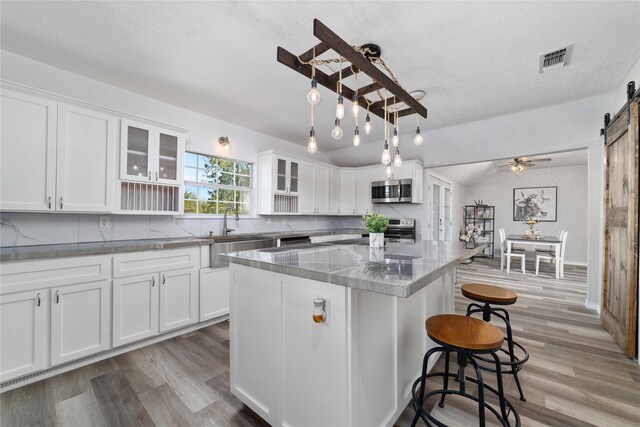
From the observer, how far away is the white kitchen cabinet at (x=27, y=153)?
6.61 feet

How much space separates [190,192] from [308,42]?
8.05ft

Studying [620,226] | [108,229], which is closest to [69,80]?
[108,229]

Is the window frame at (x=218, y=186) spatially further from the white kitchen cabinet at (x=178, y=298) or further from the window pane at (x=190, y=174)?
the white kitchen cabinet at (x=178, y=298)

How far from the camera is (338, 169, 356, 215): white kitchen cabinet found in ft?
18.0

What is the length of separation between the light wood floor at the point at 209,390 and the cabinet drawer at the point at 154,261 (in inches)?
28.3

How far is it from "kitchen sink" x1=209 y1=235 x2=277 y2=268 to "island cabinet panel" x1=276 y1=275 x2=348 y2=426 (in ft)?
5.08

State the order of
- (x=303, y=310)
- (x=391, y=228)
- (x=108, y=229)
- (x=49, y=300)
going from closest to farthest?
1. (x=303, y=310)
2. (x=49, y=300)
3. (x=108, y=229)
4. (x=391, y=228)

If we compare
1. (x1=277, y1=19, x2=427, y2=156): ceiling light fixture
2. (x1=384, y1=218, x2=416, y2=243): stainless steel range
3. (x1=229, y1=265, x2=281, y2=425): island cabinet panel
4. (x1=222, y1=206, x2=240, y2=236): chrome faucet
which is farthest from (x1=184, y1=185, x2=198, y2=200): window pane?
(x1=384, y1=218, x2=416, y2=243): stainless steel range

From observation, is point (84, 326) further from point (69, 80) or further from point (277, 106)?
point (277, 106)

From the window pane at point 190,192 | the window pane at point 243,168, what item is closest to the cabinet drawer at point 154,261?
the window pane at point 190,192

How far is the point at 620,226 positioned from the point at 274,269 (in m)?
Answer: 3.31

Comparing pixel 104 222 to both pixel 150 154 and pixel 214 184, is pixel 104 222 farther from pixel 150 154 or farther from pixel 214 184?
pixel 214 184

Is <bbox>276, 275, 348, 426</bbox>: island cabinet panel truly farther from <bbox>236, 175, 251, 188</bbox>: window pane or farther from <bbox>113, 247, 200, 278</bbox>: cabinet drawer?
<bbox>236, 175, 251, 188</bbox>: window pane

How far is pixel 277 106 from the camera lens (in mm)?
3289
